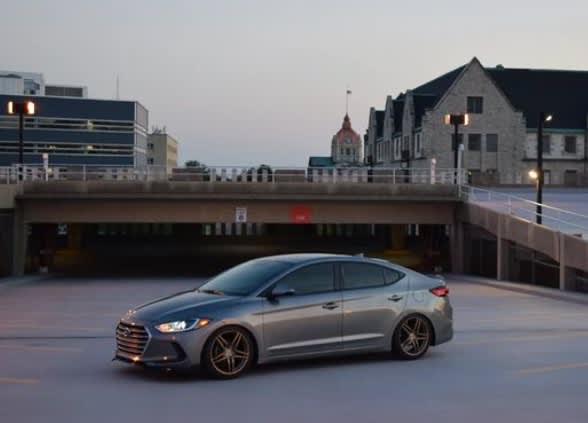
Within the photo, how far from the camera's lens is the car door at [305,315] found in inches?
386

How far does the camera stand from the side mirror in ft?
32.4

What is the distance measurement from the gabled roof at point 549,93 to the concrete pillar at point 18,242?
157 feet

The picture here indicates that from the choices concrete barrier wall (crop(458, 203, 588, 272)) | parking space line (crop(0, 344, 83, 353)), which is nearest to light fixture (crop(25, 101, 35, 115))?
concrete barrier wall (crop(458, 203, 588, 272))

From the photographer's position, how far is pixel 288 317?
32.4 ft

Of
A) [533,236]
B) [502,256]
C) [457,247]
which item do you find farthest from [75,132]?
[533,236]

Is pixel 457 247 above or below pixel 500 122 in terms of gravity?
below

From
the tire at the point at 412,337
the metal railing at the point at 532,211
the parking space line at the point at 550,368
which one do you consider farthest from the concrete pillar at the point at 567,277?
the tire at the point at 412,337

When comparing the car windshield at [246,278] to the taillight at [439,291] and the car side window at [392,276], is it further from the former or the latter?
the taillight at [439,291]

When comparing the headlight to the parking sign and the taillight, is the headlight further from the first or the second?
the parking sign

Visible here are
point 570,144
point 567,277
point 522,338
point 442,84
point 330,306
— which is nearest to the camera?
point 330,306

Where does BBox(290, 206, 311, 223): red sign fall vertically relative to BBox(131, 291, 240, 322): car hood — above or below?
above

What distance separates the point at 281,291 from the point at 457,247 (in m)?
25.8

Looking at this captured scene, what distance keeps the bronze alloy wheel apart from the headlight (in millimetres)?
2861

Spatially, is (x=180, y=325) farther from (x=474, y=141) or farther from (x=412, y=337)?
(x=474, y=141)
